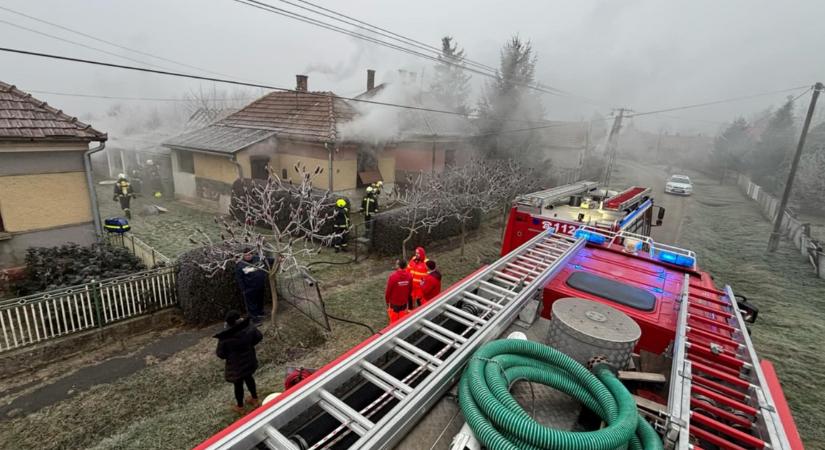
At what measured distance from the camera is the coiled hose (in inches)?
67.4

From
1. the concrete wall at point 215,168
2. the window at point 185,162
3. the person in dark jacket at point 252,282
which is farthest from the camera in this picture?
the window at point 185,162

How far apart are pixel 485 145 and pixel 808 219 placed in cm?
1750

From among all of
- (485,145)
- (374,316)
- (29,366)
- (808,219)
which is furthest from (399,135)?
(808,219)

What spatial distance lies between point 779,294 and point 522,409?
1202 centimetres

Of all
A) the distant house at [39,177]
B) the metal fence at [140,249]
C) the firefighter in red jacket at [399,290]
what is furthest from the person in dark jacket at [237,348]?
the distant house at [39,177]

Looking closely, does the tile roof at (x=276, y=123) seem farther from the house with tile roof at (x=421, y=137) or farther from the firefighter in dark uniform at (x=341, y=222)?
the firefighter in dark uniform at (x=341, y=222)

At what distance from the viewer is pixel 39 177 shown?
23.6 ft

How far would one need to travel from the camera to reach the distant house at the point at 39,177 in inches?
271

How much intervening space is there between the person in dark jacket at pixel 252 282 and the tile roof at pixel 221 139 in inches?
368

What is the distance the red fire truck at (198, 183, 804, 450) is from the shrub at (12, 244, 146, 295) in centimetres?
630

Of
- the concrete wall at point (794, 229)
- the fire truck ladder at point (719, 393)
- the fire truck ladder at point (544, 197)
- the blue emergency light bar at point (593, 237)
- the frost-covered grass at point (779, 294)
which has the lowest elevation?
the frost-covered grass at point (779, 294)

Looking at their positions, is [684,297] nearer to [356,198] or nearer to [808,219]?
[356,198]

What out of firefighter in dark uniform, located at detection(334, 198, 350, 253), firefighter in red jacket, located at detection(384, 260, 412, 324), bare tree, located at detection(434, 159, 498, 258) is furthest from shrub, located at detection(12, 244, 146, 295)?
bare tree, located at detection(434, 159, 498, 258)

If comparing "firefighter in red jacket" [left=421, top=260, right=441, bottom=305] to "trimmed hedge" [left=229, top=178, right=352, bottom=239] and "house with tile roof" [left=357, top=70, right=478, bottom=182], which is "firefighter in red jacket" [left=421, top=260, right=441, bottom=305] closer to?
"trimmed hedge" [left=229, top=178, right=352, bottom=239]
